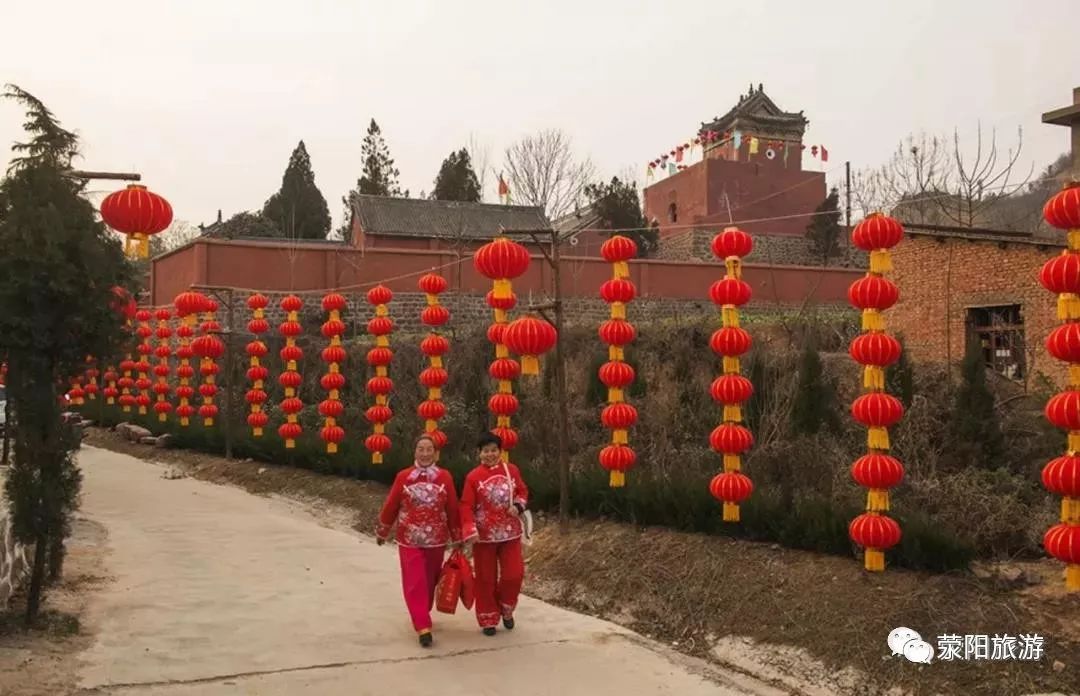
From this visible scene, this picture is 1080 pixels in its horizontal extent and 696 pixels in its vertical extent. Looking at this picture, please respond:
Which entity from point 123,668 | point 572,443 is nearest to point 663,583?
point 123,668

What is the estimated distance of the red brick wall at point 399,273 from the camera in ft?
65.4

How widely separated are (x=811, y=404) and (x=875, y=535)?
4294 millimetres

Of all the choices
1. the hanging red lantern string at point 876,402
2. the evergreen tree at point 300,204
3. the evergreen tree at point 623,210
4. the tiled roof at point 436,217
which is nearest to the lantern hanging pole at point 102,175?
the hanging red lantern string at point 876,402

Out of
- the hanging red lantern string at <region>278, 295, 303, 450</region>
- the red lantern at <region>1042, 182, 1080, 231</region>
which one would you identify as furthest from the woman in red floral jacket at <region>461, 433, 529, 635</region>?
the hanging red lantern string at <region>278, 295, 303, 450</region>

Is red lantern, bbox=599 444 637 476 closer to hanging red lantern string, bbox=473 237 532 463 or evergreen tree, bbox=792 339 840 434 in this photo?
hanging red lantern string, bbox=473 237 532 463

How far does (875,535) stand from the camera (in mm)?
5441

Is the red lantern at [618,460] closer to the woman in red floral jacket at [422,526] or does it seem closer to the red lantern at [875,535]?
the red lantern at [875,535]

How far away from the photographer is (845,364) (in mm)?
12430

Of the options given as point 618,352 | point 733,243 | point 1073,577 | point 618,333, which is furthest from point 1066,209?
point 618,352

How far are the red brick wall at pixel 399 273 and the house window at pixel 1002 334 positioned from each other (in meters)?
5.33

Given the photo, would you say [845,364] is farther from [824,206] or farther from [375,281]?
[824,206]

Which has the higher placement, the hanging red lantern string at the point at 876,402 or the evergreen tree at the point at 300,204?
the evergreen tree at the point at 300,204

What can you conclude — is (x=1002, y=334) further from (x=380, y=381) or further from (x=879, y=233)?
(x=380, y=381)

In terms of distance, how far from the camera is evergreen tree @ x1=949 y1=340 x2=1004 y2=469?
27.6 feet
